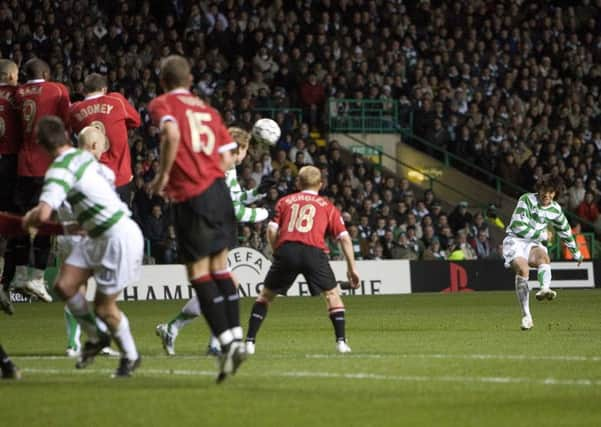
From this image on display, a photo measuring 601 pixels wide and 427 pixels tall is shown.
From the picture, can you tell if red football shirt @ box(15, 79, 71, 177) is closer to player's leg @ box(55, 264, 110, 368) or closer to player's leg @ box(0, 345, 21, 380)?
player's leg @ box(55, 264, 110, 368)

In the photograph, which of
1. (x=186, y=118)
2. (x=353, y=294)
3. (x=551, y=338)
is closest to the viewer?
(x=186, y=118)

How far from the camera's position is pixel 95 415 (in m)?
7.93

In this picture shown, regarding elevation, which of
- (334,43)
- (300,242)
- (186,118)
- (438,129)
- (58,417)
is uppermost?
(334,43)

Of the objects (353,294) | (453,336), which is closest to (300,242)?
(453,336)

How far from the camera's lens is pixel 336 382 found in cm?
958

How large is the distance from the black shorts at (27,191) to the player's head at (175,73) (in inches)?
145

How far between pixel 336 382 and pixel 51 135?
2799 mm

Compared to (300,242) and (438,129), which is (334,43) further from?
(300,242)

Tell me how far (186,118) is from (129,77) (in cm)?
1862

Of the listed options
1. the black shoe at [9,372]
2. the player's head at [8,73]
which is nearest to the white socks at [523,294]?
the player's head at [8,73]

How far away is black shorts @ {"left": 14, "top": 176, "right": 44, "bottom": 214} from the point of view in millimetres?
13023

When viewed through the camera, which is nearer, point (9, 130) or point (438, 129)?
point (9, 130)

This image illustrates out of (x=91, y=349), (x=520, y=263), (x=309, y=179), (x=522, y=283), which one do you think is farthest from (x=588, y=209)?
(x=91, y=349)

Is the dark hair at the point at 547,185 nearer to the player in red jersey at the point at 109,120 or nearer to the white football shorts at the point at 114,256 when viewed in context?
the player in red jersey at the point at 109,120
